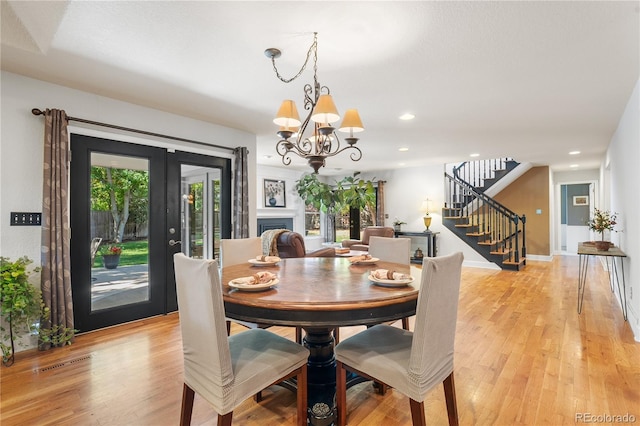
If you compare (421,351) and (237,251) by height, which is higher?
(237,251)

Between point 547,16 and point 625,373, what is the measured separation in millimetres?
2603

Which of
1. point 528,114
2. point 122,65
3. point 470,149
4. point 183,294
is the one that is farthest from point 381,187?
point 183,294

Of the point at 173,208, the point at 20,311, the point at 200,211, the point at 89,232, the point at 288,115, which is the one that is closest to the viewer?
the point at 288,115

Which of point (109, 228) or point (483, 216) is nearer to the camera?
point (109, 228)

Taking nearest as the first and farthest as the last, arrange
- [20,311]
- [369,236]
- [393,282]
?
[393,282] < [20,311] < [369,236]

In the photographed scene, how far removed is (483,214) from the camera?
297 inches

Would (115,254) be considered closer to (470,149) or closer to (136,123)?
(136,123)

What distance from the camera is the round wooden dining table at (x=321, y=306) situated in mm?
1482

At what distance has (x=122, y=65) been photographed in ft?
8.45

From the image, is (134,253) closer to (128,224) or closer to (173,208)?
(128,224)

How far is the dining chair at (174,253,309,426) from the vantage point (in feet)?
4.60

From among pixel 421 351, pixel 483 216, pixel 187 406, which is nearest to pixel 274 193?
pixel 483 216

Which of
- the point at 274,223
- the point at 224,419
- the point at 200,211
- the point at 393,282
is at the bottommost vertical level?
the point at 224,419

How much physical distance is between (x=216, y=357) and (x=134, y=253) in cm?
272
